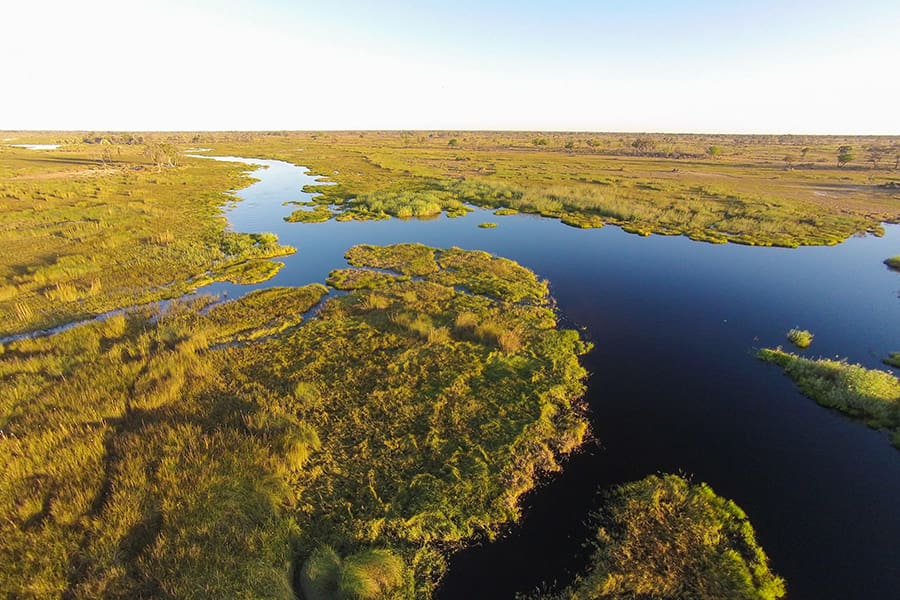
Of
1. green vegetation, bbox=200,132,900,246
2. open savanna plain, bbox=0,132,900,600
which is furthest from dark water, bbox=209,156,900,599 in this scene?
green vegetation, bbox=200,132,900,246

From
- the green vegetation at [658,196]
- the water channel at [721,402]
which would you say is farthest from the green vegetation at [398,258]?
the green vegetation at [658,196]

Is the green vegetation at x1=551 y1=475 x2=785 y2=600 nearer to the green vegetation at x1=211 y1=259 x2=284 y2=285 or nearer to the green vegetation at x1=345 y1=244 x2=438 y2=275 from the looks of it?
the green vegetation at x1=345 y1=244 x2=438 y2=275

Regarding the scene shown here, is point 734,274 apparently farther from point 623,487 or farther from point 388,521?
point 388,521

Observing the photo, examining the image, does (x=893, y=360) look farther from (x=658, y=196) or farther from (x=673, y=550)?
(x=658, y=196)

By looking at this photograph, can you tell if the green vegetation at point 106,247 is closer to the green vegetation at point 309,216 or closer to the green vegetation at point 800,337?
the green vegetation at point 309,216

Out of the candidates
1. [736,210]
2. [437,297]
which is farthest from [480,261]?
[736,210]

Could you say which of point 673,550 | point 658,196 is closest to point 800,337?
point 673,550

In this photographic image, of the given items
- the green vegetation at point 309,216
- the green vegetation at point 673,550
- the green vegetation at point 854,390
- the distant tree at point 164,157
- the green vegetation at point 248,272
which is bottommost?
the green vegetation at point 673,550
